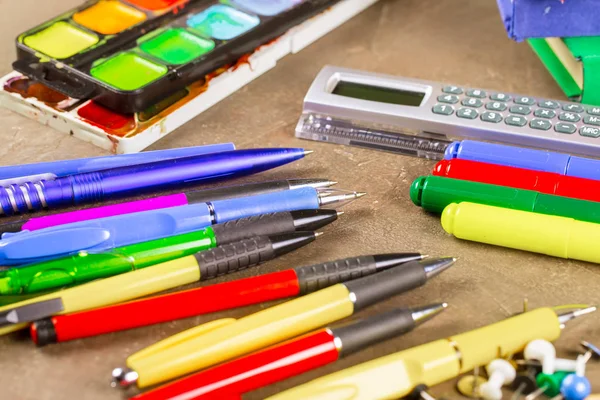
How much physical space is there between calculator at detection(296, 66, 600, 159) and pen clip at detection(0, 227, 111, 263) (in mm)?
306

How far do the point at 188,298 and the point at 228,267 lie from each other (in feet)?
0.20

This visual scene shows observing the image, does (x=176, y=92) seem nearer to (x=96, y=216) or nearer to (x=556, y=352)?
(x=96, y=216)

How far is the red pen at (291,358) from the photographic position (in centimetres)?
68

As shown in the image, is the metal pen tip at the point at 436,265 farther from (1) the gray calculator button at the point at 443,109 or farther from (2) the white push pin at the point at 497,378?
(1) the gray calculator button at the point at 443,109

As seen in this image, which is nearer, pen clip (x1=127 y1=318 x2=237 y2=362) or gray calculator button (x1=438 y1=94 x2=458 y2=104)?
pen clip (x1=127 y1=318 x2=237 y2=362)

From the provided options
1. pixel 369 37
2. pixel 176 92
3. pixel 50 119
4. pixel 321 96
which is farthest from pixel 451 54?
pixel 50 119

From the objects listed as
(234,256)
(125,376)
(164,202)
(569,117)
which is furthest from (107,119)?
(569,117)

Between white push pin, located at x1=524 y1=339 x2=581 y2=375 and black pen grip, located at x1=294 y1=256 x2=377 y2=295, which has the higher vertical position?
black pen grip, located at x1=294 y1=256 x2=377 y2=295

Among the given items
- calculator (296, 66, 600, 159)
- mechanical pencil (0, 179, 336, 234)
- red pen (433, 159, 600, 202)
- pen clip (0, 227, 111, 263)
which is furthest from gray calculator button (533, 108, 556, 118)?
pen clip (0, 227, 111, 263)

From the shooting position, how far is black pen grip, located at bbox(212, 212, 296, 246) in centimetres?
83

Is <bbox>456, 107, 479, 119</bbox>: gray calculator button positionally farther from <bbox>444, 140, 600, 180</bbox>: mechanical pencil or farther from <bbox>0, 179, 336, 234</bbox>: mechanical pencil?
<bbox>0, 179, 336, 234</bbox>: mechanical pencil

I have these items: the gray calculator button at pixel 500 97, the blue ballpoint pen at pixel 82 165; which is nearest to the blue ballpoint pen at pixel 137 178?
the blue ballpoint pen at pixel 82 165

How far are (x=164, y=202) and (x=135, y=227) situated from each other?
0.18ft

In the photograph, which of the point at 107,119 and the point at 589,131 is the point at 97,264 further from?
the point at 589,131
